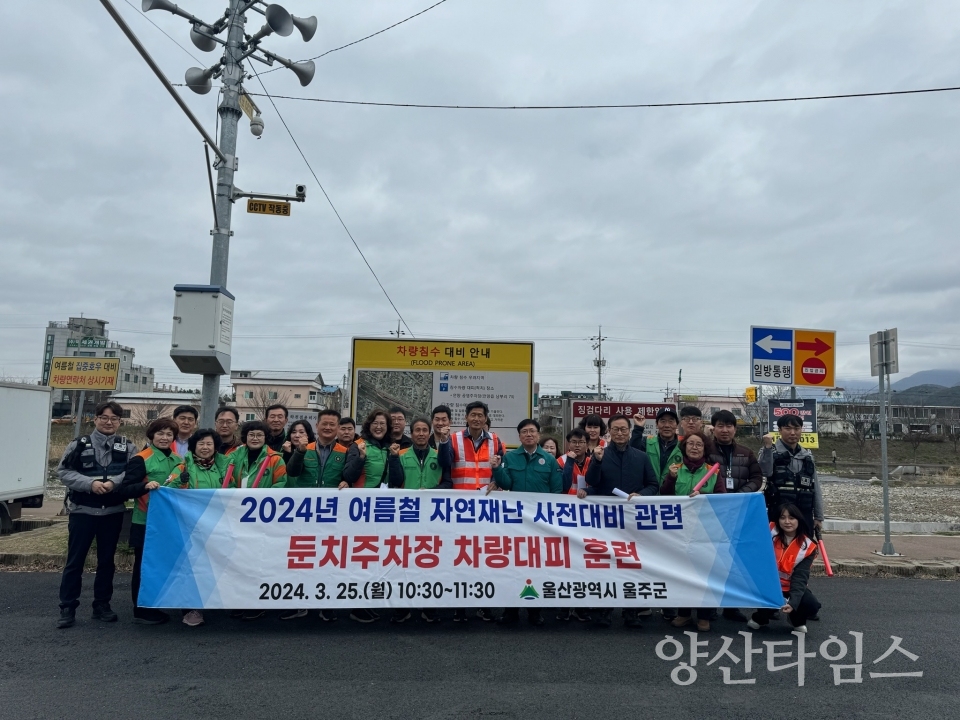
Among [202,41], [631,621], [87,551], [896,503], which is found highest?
[202,41]

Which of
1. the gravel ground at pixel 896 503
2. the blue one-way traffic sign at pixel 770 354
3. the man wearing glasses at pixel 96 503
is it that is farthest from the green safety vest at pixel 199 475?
the gravel ground at pixel 896 503

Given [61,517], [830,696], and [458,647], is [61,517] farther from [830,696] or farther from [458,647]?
[830,696]

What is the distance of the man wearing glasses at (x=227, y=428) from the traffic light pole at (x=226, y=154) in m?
2.27

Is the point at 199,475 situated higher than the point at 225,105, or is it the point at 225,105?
the point at 225,105

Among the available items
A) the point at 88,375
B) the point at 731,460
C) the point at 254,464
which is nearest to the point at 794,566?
the point at 731,460

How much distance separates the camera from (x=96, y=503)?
5320 mm

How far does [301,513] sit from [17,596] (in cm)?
304

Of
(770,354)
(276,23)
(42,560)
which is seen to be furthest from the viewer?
(770,354)

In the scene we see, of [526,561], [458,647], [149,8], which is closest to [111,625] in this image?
[458,647]

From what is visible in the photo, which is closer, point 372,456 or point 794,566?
point 794,566

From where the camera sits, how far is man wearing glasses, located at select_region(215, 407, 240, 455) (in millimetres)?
6051

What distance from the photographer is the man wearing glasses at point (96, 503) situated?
17.1 ft

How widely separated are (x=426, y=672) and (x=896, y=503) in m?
17.8

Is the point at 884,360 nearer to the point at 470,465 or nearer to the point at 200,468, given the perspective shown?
the point at 470,465
